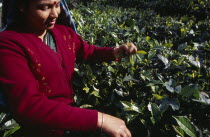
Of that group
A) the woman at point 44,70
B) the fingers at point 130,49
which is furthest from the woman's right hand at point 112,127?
the fingers at point 130,49

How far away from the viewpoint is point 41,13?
1539mm

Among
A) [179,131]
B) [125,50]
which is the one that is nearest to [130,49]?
[125,50]

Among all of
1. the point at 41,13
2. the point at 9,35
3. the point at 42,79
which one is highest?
the point at 41,13

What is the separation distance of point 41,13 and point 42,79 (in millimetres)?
452

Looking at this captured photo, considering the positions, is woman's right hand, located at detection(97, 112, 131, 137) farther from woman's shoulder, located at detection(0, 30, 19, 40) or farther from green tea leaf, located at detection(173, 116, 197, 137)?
woman's shoulder, located at detection(0, 30, 19, 40)

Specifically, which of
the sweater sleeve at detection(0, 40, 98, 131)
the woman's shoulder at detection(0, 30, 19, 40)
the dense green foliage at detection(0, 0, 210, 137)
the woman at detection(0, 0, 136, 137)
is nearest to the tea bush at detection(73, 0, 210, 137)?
the dense green foliage at detection(0, 0, 210, 137)

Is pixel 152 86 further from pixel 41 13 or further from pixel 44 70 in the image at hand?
pixel 41 13

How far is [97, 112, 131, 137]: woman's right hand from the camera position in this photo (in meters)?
1.27

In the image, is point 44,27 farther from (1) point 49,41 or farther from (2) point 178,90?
(2) point 178,90

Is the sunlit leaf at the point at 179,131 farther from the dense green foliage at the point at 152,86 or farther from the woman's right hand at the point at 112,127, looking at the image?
the woman's right hand at the point at 112,127

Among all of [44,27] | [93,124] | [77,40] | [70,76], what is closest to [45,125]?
[93,124]

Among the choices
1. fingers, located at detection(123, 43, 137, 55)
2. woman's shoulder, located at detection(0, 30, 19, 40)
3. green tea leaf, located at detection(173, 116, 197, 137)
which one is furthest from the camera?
fingers, located at detection(123, 43, 137, 55)

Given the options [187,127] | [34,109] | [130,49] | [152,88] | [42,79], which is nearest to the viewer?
[187,127]

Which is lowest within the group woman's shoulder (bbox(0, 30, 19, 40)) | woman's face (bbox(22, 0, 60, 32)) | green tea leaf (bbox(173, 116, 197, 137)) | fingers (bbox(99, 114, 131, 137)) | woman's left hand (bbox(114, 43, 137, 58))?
fingers (bbox(99, 114, 131, 137))
